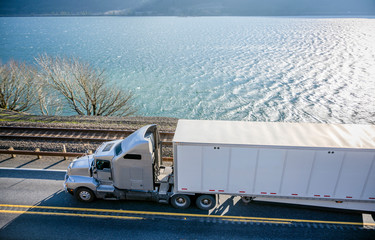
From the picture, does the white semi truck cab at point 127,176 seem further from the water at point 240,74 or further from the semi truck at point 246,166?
the water at point 240,74

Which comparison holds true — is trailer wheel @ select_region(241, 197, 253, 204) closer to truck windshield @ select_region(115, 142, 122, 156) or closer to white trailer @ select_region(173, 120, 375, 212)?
white trailer @ select_region(173, 120, 375, 212)

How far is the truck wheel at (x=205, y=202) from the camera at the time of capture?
11.6 m

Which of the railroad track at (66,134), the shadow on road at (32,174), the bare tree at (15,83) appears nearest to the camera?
the shadow on road at (32,174)

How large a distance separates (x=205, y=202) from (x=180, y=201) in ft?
3.90

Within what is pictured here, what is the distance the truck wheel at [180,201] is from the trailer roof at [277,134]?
10.1 ft

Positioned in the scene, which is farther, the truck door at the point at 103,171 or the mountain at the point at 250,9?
the mountain at the point at 250,9

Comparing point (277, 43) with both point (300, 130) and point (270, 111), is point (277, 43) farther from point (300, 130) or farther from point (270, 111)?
point (300, 130)

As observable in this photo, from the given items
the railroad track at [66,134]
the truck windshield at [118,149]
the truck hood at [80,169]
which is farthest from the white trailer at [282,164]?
the railroad track at [66,134]

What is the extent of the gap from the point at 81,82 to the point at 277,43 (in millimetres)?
63590

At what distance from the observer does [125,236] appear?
10750 millimetres

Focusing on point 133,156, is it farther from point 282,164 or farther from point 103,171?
point 282,164

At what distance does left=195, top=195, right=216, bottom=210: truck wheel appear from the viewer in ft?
38.1

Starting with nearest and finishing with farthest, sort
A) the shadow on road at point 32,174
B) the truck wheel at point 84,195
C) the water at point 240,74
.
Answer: the truck wheel at point 84,195
the shadow on road at point 32,174
the water at point 240,74

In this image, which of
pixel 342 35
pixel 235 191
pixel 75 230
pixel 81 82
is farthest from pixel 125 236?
pixel 342 35
